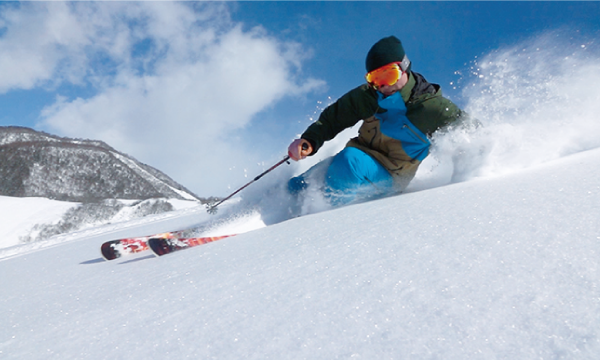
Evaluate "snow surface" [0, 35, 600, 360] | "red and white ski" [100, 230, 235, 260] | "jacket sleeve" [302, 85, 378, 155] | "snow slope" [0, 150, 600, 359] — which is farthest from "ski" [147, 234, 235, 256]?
"jacket sleeve" [302, 85, 378, 155]

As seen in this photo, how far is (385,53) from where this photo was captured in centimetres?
273

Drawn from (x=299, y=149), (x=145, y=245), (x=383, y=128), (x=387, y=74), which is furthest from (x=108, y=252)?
(x=387, y=74)

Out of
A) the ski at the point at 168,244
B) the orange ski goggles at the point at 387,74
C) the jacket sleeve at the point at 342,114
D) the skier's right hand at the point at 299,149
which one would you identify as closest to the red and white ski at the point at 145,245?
the ski at the point at 168,244

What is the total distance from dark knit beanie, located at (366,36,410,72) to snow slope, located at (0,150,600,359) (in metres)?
1.57

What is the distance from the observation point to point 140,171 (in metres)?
24.0

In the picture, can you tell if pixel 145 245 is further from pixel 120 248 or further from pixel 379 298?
pixel 379 298

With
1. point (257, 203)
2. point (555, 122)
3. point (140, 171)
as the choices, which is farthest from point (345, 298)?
point (140, 171)

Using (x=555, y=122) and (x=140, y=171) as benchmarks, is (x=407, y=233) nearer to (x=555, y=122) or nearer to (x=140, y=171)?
(x=555, y=122)

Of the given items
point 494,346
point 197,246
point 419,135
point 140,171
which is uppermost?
point 140,171

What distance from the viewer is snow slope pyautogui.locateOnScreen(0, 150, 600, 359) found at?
0.60 m

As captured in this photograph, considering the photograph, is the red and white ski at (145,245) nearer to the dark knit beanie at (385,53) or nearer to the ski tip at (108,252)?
the ski tip at (108,252)

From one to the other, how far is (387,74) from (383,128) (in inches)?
18.3

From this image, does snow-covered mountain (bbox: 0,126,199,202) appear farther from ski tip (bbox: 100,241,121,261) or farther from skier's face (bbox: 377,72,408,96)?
skier's face (bbox: 377,72,408,96)

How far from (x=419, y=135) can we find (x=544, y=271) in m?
2.24
